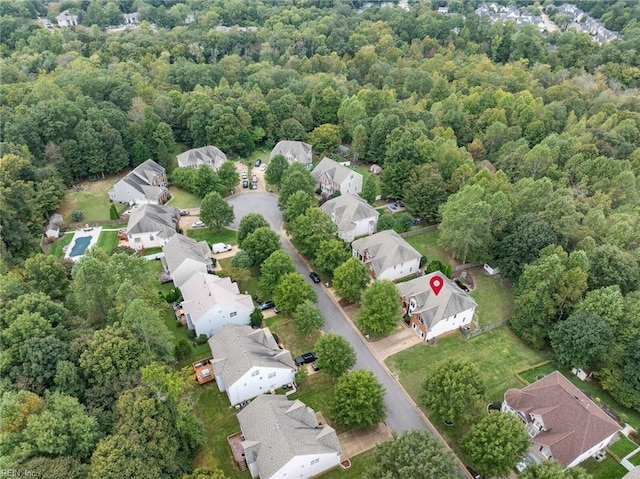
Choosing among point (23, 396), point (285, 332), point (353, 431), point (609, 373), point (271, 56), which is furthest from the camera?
point (271, 56)

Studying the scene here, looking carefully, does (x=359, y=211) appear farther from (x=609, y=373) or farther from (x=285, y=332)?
(x=609, y=373)

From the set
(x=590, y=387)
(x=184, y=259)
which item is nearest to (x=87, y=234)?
(x=184, y=259)

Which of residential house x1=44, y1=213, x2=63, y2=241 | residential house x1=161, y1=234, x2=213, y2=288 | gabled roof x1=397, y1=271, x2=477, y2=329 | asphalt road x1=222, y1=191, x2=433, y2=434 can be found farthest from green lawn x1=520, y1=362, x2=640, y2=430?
residential house x1=44, y1=213, x2=63, y2=241

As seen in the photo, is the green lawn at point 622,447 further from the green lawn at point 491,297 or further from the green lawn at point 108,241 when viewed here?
the green lawn at point 108,241

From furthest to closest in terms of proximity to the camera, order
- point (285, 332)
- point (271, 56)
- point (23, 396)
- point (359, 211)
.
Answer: point (271, 56), point (359, 211), point (285, 332), point (23, 396)

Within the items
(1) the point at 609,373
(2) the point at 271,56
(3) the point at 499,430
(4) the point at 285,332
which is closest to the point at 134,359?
(4) the point at 285,332

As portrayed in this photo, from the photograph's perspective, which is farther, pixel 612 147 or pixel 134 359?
pixel 612 147

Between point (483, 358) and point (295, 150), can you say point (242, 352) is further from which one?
point (295, 150)
